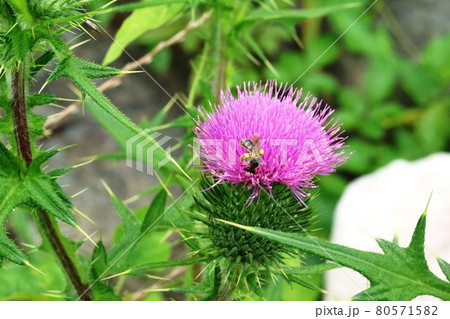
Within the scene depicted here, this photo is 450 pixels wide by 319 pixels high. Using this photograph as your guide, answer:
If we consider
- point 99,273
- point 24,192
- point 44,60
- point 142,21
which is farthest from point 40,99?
point 142,21

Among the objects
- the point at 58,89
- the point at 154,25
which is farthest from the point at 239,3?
the point at 58,89

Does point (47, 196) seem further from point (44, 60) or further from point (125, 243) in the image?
point (125, 243)

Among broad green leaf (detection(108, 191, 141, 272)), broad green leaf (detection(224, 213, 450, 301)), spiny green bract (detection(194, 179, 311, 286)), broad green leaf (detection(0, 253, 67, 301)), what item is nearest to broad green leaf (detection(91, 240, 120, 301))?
broad green leaf (detection(108, 191, 141, 272))

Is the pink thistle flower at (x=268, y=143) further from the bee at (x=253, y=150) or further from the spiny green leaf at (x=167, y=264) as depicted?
the spiny green leaf at (x=167, y=264)

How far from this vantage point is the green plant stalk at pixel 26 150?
1500 millimetres

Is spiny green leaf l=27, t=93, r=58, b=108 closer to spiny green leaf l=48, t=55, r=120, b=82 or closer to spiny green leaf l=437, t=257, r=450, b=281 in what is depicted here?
spiny green leaf l=48, t=55, r=120, b=82

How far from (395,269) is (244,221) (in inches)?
16.8

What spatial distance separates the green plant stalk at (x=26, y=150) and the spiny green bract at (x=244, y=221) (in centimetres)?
38

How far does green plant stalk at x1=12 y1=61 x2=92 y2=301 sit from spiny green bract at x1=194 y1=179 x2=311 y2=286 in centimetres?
38

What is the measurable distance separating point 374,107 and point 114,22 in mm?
1795

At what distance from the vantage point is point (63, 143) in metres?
3.80

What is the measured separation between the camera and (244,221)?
5.68 feet
